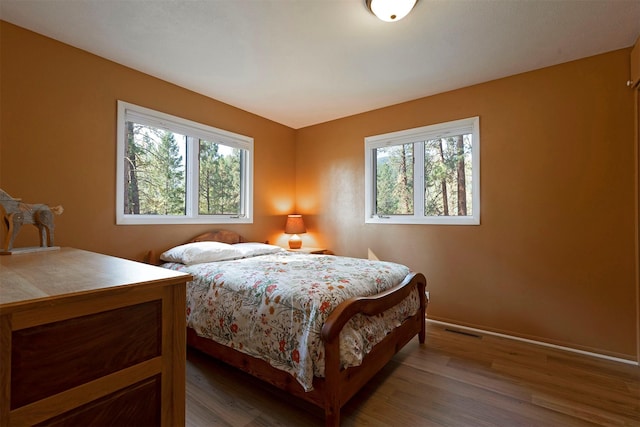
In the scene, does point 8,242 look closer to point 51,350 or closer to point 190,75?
point 51,350

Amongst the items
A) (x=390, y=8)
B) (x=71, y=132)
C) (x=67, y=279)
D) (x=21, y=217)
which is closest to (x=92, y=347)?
(x=67, y=279)

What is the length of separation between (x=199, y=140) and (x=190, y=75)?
70cm

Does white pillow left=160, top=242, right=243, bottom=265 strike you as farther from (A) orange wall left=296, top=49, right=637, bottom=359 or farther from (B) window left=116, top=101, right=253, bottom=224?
(A) orange wall left=296, top=49, right=637, bottom=359

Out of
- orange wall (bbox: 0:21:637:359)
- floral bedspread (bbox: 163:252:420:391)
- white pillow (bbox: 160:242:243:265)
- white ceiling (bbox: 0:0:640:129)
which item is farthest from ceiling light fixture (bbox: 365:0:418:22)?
white pillow (bbox: 160:242:243:265)

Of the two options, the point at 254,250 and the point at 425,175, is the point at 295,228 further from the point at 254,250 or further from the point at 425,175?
the point at 425,175

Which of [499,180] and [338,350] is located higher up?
[499,180]

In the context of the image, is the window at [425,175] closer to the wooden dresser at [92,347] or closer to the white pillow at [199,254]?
the white pillow at [199,254]

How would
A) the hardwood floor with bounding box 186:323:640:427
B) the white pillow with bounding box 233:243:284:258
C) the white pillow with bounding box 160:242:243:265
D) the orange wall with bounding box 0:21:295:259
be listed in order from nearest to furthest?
1. the hardwood floor with bounding box 186:323:640:427
2. the orange wall with bounding box 0:21:295:259
3. the white pillow with bounding box 160:242:243:265
4. the white pillow with bounding box 233:243:284:258

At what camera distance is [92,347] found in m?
0.76

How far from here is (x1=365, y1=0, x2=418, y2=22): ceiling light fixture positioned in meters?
1.81

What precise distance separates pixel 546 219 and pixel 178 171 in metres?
3.62

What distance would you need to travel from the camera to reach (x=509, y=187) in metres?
2.81

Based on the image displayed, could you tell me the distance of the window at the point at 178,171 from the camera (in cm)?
272

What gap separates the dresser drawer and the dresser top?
0.07 m
